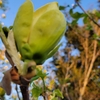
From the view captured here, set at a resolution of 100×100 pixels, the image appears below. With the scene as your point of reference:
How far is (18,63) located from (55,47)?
0.27 ft

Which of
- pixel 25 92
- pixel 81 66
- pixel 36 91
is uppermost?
pixel 25 92

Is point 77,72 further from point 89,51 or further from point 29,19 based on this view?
point 29,19

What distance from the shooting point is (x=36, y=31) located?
47 cm

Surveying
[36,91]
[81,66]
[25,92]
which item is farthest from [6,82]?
[81,66]

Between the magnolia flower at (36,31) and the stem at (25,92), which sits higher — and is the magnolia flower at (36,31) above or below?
above

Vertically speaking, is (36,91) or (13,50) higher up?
(13,50)

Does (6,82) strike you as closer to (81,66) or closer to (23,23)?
(23,23)

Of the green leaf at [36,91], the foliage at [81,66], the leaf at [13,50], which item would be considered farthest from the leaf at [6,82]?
the foliage at [81,66]

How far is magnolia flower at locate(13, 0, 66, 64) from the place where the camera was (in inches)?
18.6

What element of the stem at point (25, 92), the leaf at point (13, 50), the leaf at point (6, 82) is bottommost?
the stem at point (25, 92)

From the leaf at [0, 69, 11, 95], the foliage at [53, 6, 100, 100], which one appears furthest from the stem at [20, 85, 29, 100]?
the foliage at [53, 6, 100, 100]

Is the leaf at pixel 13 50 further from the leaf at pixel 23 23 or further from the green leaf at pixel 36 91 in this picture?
the green leaf at pixel 36 91

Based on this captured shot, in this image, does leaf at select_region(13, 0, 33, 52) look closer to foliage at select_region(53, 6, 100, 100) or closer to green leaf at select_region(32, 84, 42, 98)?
green leaf at select_region(32, 84, 42, 98)

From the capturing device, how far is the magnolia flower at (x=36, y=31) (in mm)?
471
